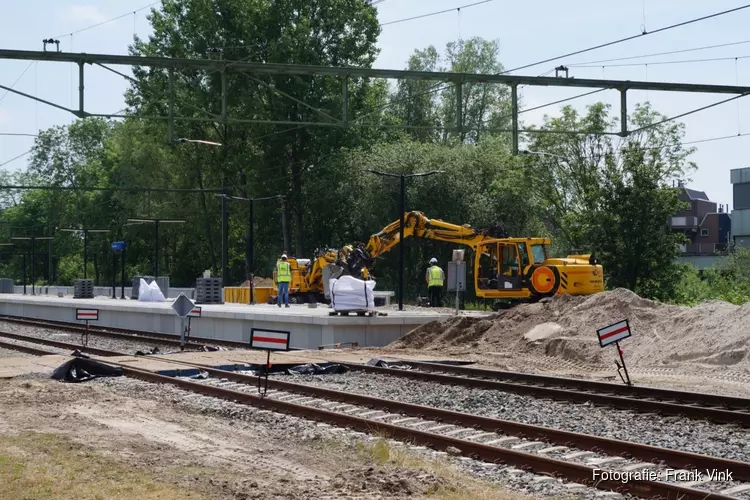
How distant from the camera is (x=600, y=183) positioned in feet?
164

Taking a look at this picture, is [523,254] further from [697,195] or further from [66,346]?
[697,195]

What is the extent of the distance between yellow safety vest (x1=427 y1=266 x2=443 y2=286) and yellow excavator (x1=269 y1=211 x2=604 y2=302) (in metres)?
1.54

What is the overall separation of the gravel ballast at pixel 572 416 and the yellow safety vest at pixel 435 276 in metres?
19.5

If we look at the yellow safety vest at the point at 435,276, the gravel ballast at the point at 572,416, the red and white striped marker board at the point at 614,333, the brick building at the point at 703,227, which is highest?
the brick building at the point at 703,227

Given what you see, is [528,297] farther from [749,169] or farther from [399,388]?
[749,169]

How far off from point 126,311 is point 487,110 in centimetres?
4612

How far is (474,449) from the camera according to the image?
10.9 m

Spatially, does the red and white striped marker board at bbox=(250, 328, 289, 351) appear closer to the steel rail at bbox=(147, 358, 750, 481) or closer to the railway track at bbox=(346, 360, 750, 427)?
the steel rail at bbox=(147, 358, 750, 481)

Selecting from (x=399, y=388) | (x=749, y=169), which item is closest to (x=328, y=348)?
(x=399, y=388)

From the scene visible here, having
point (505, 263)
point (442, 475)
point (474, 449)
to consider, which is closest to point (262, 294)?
point (505, 263)

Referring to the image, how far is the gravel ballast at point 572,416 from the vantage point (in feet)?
38.3

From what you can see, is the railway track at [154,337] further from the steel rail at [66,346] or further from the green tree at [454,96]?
the green tree at [454,96]

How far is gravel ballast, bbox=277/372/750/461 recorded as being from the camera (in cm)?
1168

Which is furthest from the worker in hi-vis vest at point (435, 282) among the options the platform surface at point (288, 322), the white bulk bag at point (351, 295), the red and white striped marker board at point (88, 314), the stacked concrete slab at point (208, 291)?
the red and white striped marker board at point (88, 314)
